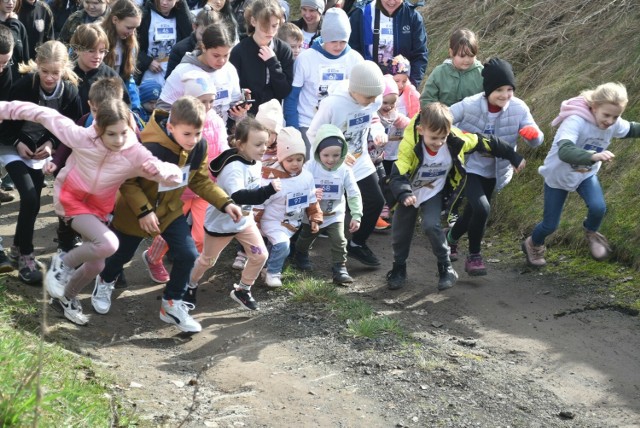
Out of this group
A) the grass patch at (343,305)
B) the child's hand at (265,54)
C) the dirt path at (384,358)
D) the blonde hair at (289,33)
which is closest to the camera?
the dirt path at (384,358)

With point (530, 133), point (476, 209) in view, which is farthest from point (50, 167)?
point (530, 133)

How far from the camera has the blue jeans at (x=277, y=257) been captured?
7926 mm

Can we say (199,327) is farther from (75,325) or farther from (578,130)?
(578,130)

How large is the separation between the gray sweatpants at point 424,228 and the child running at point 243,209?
1232 millimetres

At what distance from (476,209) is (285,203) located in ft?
5.44

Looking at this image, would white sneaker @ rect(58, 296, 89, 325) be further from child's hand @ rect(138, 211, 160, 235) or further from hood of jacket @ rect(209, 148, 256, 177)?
hood of jacket @ rect(209, 148, 256, 177)

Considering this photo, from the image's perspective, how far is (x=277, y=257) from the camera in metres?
7.95

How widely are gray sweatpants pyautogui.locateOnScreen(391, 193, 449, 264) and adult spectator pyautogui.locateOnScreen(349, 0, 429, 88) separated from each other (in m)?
2.37

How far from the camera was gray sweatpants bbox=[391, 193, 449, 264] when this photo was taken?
26.0 ft

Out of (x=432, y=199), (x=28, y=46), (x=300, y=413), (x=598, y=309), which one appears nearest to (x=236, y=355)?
(x=300, y=413)

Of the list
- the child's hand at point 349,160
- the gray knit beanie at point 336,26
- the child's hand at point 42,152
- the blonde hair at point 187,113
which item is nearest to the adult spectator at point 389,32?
the gray knit beanie at point 336,26

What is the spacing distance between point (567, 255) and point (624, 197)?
77cm

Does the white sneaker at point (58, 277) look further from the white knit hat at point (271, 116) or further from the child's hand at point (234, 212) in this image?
the white knit hat at point (271, 116)

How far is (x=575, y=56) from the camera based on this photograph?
10.8 meters
